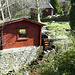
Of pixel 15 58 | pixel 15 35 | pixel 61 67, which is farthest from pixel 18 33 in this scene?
pixel 61 67

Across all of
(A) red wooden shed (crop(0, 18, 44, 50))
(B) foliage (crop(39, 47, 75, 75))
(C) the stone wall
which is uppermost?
(A) red wooden shed (crop(0, 18, 44, 50))

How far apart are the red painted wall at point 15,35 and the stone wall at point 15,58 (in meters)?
0.81

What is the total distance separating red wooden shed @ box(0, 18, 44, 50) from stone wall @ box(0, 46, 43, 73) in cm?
87

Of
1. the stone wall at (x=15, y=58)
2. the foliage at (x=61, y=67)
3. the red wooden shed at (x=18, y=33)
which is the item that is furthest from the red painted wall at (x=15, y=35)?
the foliage at (x=61, y=67)

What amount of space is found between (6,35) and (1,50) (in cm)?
176

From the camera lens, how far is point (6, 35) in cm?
1004

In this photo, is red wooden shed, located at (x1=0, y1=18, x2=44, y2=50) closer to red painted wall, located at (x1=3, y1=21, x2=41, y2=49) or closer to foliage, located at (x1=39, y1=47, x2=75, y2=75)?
red painted wall, located at (x1=3, y1=21, x2=41, y2=49)

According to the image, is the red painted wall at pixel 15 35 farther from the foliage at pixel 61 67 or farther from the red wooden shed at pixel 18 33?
the foliage at pixel 61 67

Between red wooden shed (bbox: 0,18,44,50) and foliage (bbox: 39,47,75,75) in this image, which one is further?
red wooden shed (bbox: 0,18,44,50)

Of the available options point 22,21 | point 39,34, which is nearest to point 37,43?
point 39,34

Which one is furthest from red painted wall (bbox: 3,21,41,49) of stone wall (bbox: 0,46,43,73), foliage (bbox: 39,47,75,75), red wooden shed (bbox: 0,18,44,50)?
foliage (bbox: 39,47,75,75)

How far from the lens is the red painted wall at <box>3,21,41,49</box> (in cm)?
1001

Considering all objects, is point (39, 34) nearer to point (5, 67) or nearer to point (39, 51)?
point (39, 51)

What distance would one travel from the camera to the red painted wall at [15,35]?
1001 centimetres
